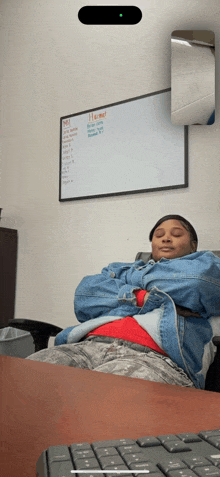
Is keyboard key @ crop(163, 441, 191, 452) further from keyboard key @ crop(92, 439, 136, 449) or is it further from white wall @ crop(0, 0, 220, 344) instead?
white wall @ crop(0, 0, 220, 344)

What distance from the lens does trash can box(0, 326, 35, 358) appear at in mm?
2117

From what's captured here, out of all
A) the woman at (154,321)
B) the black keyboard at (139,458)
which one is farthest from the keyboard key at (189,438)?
the woman at (154,321)

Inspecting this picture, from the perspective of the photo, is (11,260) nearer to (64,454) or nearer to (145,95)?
(145,95)

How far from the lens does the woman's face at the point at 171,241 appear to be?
1545 mm

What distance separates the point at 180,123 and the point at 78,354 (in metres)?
1.29

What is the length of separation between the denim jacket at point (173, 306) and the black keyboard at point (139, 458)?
35.4 inches

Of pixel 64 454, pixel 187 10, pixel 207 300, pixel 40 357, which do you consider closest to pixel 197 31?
pixel 187 10

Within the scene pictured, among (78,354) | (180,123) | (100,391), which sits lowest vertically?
(78,354)

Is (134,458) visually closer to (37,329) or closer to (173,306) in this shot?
(173,306)

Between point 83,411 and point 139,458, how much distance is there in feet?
0.57

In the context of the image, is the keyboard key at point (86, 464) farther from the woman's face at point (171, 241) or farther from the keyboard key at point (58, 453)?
the woman's face at point (171, 241)

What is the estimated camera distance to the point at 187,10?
1.99m

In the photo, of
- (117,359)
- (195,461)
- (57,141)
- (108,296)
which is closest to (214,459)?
(195,461)

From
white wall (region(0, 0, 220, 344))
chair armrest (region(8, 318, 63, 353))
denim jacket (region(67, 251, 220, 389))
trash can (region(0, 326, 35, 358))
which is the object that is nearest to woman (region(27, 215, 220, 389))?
denim jacket (region(67, 251, 220, 389))
